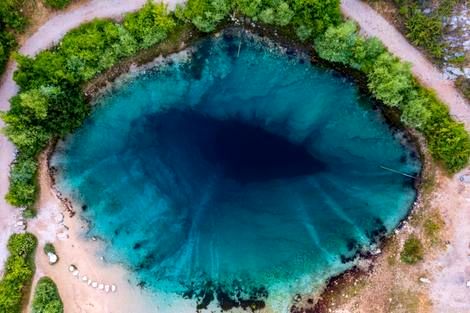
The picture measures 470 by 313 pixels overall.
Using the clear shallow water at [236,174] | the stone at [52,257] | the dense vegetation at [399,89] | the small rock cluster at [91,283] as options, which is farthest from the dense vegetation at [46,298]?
the dense vegetation at [399,89]

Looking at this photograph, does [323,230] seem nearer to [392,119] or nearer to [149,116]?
[392,119]

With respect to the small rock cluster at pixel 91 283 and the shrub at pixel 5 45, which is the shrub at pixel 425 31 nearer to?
the shrub at pixel 5 45

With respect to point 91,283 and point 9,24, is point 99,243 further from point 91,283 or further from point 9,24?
point 9,24

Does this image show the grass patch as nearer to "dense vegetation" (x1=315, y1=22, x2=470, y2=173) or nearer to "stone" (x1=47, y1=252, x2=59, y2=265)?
"dense vegetation" (x1=315, y1=22, x2=470, y2=173)

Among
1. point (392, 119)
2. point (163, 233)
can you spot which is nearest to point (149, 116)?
point (163, 233)

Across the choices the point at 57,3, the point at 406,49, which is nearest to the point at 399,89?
the point at 406,49

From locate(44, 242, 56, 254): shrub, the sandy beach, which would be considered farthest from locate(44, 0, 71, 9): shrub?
locate(44, 242, 56, 254): shrub
